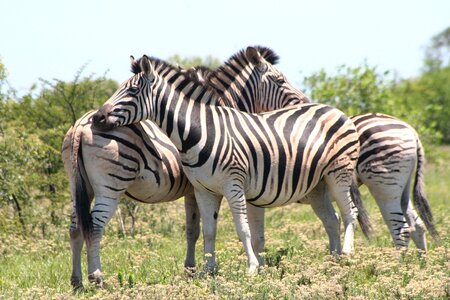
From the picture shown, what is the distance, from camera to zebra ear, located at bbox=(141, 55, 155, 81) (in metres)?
8.00

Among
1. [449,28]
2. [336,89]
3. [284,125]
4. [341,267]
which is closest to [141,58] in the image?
[284,125]

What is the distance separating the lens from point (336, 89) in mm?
19031

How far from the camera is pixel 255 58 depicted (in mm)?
9562

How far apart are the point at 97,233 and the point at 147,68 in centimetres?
179

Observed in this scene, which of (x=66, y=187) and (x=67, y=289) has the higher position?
(x=66, y=187)

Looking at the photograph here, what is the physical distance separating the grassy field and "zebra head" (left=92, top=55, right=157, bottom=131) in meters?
1.53

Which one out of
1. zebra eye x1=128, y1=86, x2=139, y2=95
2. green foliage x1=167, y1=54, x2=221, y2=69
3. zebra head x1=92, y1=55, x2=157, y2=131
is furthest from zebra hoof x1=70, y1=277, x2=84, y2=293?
green foliage x1=167, y1=54, x2=221, y2=69

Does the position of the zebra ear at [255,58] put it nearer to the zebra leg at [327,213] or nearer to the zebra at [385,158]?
the zebra at [385,158]

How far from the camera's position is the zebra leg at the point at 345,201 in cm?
887

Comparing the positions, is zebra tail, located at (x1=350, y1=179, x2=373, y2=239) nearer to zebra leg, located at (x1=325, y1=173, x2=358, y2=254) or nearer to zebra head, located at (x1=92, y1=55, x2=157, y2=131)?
zebra leg, located at (x1=325, y1=173, x2=358, y2=254)

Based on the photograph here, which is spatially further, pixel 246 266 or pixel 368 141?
pixel 368 141

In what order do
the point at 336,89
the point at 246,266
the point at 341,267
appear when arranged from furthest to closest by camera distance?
the point at 336,89 → the point at 246,266 → the point at 341,267

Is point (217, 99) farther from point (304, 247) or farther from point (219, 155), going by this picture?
point (304, 247)

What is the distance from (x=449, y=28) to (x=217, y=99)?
244 ft
